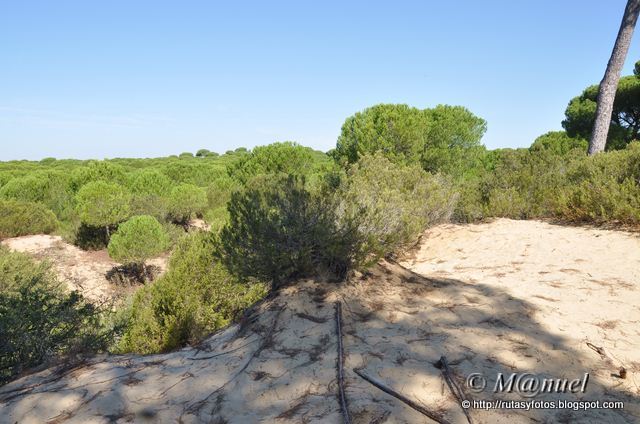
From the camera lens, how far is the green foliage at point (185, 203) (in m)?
20.2

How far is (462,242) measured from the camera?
7.18m

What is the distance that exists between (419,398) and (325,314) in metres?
1.23

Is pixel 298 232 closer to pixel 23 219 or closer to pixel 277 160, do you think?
pixel 277 160

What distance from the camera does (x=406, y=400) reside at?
227cm

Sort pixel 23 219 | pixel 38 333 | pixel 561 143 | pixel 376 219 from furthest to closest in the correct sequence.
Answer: pixel 561 143 < pixel 23 219 < pixel 38 333 < pixel 376 219

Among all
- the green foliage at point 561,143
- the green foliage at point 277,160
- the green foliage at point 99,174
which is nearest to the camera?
the green foliage at point 561,143

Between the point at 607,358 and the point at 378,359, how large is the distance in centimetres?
147

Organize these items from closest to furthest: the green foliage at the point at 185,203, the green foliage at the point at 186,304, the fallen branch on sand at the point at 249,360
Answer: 1. the fallen branch on sand at the point at 249,360
2. the green foliage at the point at 186,304
3. the green foliage at the point at 185,203

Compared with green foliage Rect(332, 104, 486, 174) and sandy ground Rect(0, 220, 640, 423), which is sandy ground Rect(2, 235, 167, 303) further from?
sandy ground Rect(0, 220, 640, 423)

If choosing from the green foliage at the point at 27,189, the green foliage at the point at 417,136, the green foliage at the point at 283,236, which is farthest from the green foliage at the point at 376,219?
the green foliage at the point at 27,189

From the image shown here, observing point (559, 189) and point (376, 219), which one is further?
point (559, 189)

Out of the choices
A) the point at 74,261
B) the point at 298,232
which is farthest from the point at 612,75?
the point at 74,261

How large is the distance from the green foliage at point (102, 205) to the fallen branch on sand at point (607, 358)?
17300 millimetres

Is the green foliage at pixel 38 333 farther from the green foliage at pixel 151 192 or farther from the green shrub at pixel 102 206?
the green foliage at pixel 151 192
